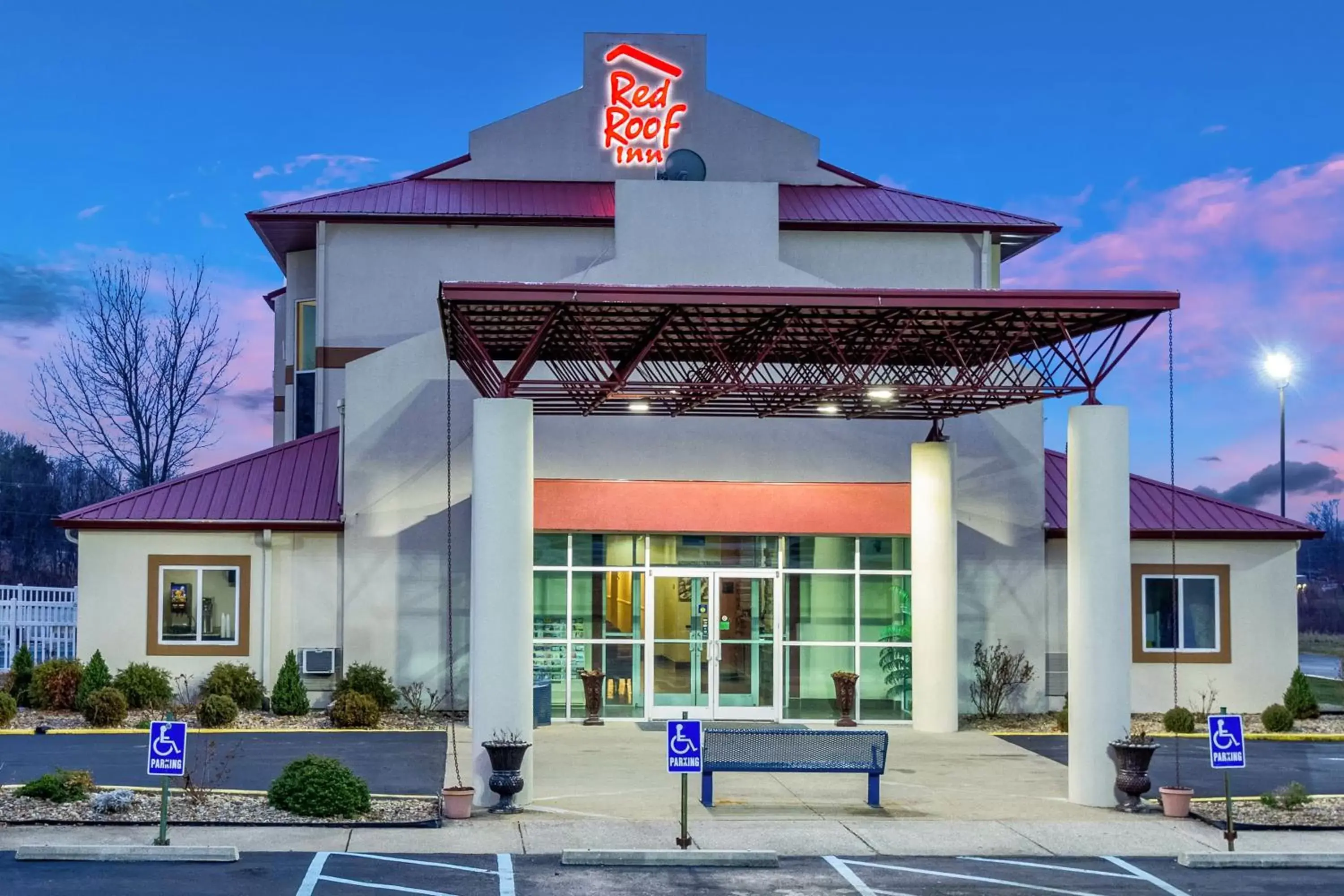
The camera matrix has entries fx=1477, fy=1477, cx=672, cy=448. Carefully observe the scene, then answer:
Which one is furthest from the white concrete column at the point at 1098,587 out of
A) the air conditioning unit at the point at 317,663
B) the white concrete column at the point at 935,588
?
the air conditioning unit at the point at 317,663

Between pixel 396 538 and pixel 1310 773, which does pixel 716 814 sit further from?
pixel 396 538

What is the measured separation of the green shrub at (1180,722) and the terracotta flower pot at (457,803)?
11.8 m

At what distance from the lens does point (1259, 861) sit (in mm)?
13836

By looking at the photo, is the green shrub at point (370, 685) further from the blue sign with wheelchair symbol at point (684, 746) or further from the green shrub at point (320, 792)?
the blue sign with wheelchair symbol at point (684, 746)

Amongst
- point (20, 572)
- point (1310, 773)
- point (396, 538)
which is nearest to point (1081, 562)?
point (1310, 773)

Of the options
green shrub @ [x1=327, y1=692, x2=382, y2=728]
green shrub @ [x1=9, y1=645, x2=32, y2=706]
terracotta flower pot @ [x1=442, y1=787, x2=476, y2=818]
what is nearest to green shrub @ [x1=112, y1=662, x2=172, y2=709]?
green shrub @ [x1=9, y1=645, x2=32, y2=706]

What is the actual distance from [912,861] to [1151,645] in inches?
511

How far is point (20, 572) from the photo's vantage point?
62.7 metres

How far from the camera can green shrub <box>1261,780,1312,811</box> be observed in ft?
53.4

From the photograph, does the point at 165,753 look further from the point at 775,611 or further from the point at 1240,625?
the point at 1240,625

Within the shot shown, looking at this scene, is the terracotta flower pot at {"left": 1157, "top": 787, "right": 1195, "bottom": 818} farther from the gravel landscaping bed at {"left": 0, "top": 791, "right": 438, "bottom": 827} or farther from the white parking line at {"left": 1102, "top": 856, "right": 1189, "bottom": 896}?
the gravel landscaping bed at {"left": 0, "top": 791, "right": 438, "bottom": 827}

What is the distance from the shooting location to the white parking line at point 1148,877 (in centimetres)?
1272

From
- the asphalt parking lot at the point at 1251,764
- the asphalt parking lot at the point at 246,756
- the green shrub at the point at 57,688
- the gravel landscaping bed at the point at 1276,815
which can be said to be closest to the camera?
the gravel landscaping bed at the point at 1276,815

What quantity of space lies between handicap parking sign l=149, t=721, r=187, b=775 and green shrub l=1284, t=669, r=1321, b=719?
1827 cm
